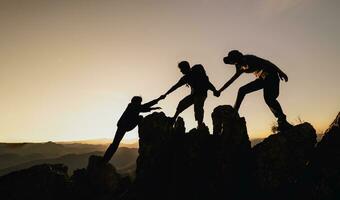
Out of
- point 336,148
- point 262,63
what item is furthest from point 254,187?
point 262,63

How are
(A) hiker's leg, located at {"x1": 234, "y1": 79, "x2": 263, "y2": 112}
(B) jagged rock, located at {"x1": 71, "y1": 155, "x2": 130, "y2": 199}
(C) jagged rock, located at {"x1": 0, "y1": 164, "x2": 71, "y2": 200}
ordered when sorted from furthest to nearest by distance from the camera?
(C) jagged rock, located at {"x1": 0, "y1": 164, "x2": 71, "y2": 200}
(B) jagged rock, located at {"x1": 71, "y1": 155, "x2": 130, "y2": 199}
(A) hiker's leg, located at {"x1": 234, "y1": 79, "x2": 263, "y2": 112}

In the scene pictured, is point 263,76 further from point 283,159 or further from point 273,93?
point 283,159

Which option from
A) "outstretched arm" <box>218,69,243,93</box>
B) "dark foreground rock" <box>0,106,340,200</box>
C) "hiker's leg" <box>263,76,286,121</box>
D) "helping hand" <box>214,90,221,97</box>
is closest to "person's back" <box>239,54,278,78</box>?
"hiker's leg" <box>263,76,286,121</box>

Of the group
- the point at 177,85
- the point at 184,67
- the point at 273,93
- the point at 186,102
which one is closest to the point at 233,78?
the point at 273,93

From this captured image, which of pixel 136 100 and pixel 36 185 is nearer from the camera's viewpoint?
pixel 136 100

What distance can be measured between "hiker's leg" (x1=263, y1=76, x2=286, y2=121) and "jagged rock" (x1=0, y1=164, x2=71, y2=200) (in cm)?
1027

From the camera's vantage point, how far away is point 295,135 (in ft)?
47.2

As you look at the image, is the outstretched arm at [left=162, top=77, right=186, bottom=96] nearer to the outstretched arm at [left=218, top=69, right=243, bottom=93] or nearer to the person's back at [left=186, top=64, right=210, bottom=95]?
the person's back at [left=186, top=64, right=210, bottom=95]

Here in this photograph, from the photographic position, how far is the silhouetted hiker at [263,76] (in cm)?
1407

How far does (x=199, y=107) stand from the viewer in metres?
14.9

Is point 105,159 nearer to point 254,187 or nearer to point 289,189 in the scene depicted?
point 254,187

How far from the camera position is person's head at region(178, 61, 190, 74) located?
14953 mm

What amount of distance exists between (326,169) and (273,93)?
357 cm

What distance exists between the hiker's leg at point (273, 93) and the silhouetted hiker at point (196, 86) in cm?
208
